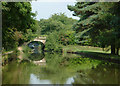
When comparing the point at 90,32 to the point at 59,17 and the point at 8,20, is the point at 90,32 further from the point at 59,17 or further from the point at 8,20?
the point at 59,17

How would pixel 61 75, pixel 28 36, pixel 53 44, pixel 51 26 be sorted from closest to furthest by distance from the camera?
1. pixel 61 75
2. pixel 53 44
3. pixel 28 36
4. pixel 51 26

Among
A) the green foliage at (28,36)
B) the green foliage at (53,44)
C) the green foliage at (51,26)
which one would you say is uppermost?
the green foliage at (51,26)

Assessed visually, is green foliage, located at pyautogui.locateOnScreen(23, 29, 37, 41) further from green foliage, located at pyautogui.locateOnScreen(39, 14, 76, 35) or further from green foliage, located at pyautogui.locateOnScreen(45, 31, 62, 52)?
green foliage, located at pyautogui.locateOnScreen(39, 14, 76, 35)

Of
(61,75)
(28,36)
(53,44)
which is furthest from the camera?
(28,36)

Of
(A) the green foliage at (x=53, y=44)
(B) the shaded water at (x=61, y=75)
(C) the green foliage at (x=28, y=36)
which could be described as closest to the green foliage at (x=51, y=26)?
(C) the green foliage at (x=28, y=36)

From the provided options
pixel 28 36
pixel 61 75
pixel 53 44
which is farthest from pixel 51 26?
pixel 61 75

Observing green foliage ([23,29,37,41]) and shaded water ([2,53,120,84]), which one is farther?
green foliage ([23,29,37,41])

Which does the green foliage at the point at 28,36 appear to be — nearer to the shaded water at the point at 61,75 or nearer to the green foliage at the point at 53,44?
the green foliage at the point at 53,44

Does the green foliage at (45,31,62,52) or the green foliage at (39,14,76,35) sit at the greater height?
the green foliage at (39,14,76,35)

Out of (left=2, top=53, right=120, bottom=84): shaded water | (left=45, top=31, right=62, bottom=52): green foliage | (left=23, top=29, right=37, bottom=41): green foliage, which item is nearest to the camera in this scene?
(left=2, top=53, right=120, bottom=84): shaded water

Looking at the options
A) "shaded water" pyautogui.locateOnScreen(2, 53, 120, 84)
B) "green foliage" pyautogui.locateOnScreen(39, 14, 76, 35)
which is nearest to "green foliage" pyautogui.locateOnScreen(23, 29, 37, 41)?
"green foliage" pyautogui.locateOnScreen(39, 14, 76, 35)

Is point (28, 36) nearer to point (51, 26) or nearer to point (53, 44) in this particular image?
point (53, 44)

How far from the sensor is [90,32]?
78.5ft

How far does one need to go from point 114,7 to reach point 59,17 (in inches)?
2681
